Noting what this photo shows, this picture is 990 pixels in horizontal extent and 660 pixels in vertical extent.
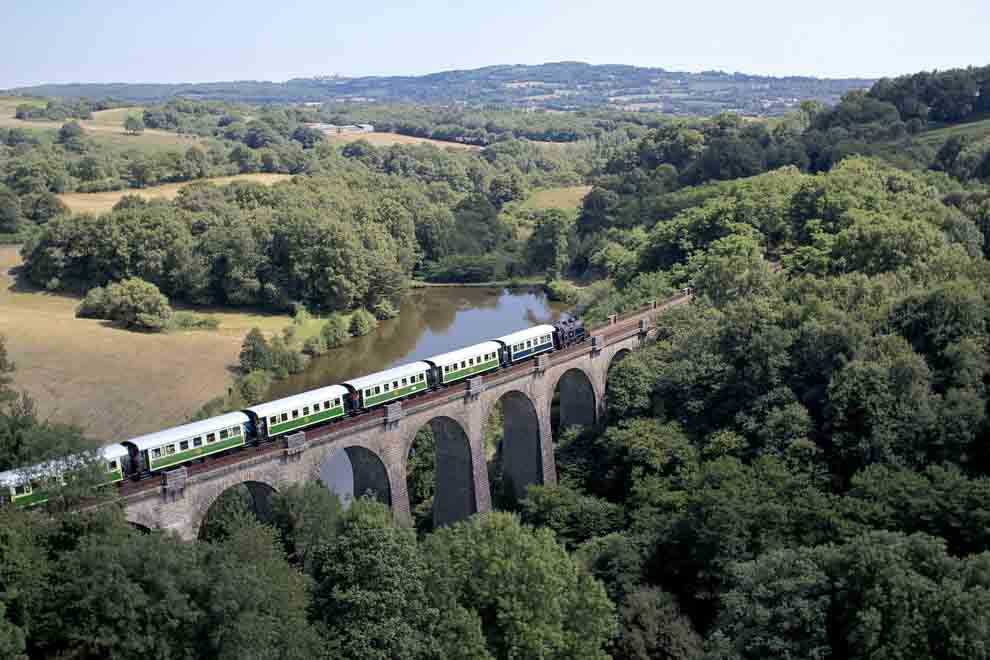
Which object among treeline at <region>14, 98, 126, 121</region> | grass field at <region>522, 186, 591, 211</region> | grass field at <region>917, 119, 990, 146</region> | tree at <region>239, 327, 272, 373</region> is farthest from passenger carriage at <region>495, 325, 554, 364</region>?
treeline at <region>14, 98, 126, 121</region>

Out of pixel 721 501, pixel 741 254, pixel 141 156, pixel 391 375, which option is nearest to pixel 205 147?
pixel 141 156

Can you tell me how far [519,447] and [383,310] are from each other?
44.0 m

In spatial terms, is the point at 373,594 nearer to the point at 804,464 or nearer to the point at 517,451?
the point at 517,451

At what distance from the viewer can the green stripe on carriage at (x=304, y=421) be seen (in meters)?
38.4

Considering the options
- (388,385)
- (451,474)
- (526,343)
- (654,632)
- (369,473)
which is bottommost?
(654,632)

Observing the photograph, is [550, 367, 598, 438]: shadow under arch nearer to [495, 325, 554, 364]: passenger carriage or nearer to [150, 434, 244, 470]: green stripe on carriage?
[495, 325, 554, 364]: passenger carriage

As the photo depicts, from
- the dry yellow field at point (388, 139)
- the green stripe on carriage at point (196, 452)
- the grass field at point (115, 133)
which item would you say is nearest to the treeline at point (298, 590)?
the green stripe on carriage at point (196, 452)

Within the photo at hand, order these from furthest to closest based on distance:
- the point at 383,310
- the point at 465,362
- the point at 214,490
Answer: the point at 383,310, the point at 465,362, the point at 214,490

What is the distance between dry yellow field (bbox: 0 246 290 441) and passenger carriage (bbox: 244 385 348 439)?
2199 centimetres

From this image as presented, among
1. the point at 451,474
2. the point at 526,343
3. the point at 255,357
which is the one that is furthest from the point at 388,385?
the point at 255,357

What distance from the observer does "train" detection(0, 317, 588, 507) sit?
30.5m

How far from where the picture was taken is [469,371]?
152 feet

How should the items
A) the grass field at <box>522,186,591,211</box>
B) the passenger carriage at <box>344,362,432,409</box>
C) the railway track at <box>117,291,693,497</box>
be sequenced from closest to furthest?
the railway track at <box>117,291,693,497</box>, the passenger carriage at <box>344,362,432,409</box>, the grass field at <box>522,186,591,211</box>

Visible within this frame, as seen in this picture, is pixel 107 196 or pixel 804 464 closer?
pixel 804 464
